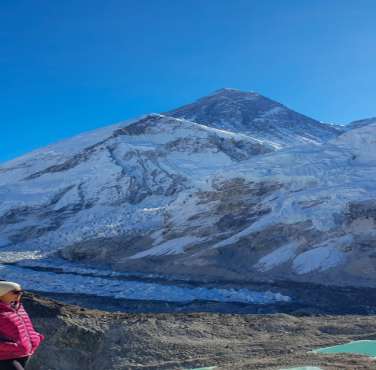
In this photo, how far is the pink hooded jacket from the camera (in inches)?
141

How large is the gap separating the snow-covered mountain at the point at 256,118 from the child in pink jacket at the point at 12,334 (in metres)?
71.2

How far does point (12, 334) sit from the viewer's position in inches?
142

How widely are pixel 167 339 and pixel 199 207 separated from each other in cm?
2951

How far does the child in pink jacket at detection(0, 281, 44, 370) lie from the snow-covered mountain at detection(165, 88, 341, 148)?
71244mm

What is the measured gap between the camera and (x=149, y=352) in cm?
1394

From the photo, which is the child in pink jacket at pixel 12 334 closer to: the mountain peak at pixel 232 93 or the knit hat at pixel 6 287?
the knit hat at pixel 6 287

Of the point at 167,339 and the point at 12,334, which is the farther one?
the point at 167,339

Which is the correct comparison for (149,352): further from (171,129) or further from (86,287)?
(171,129)

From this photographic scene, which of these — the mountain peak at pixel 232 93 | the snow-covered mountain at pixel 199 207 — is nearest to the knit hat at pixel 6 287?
the snow-covered mountain at pixel 199 207

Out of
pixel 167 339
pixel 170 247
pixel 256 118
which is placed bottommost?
pixel 167 339

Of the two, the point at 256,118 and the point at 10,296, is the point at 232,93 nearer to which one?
the point at 256,118

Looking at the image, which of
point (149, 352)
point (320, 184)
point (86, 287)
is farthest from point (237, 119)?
point (149, 352)

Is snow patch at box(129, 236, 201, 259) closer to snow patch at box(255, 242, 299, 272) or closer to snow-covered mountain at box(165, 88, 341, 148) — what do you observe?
snow patch at box(255, 242, 299, 272)

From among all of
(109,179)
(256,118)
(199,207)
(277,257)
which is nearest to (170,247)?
(199,207)
